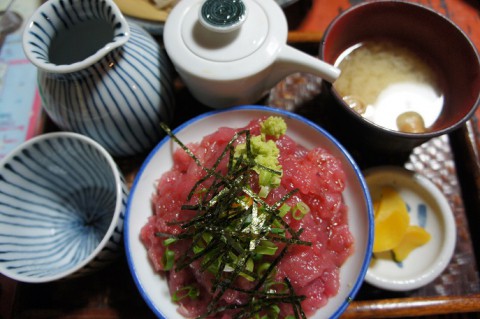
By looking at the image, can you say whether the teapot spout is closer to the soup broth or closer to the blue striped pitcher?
the soup broth

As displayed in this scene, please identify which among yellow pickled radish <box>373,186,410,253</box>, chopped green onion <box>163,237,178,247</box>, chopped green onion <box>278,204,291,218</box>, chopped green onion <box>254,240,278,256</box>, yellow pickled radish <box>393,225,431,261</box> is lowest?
yellow pickled radish <box>393,225,431,261</box>

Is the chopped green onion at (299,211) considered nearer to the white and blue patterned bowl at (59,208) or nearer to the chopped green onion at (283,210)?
the chopped green onion at (283,210)

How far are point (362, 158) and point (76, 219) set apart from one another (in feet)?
4.70

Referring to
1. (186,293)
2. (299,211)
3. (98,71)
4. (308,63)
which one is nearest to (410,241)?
(299,211)

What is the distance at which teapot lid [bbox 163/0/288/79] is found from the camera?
1604mm

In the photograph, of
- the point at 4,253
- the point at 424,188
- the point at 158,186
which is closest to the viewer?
the point at 4,253

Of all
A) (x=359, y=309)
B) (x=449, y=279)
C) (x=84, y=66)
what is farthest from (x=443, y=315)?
(x=84, y=66)

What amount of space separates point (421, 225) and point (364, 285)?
0.41m

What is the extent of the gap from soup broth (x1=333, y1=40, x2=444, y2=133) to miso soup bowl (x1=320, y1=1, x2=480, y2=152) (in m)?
0.04

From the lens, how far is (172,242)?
1475mm

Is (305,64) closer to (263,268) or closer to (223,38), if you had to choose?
(223,38)

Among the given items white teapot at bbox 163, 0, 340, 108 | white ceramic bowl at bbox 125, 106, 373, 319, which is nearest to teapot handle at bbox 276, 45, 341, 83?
white teapot at bbox 163, 0, 340, 108

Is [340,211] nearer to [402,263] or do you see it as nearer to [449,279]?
[402,263]

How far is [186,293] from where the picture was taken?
150cm
